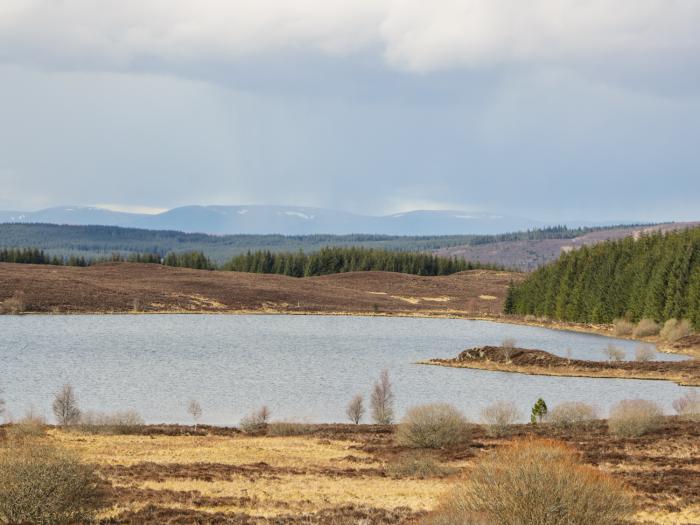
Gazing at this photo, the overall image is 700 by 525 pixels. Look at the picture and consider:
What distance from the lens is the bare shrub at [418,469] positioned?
2750cm

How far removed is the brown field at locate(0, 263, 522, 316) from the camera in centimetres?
10969

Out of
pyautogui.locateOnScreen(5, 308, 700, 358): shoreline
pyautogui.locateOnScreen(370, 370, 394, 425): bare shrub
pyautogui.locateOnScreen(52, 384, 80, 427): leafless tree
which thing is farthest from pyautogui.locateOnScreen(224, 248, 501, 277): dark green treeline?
pyautogui.locateOnScreen(52, 384, 80, 427): leafless tree

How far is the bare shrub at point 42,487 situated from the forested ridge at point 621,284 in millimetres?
80261

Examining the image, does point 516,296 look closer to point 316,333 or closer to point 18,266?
point 316,333

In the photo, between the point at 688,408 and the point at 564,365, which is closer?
the point at 688,408

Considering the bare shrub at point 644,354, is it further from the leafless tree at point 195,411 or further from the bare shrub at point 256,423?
the leafless tree at point 195,411

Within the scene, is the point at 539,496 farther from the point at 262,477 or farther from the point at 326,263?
the point at 326,263

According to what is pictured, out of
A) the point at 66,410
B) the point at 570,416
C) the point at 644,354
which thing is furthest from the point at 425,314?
the point at 66,410

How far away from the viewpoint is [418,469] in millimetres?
27875

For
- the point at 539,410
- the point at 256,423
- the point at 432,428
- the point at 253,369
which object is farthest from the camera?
the point at 253,369

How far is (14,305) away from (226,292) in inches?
1233

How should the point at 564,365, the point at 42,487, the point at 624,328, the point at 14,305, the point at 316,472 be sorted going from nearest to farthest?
the point at 42,487 < the point at 316,472 < the point at 564,365 < the point at 624,328 < the point at 14,305

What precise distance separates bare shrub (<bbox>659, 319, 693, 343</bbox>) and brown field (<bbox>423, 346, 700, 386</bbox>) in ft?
63.4

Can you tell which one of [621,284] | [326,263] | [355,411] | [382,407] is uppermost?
[326,263]
